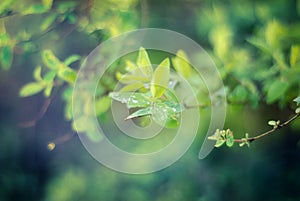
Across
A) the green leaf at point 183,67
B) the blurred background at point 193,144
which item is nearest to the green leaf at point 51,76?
the blurred background at point 193,144

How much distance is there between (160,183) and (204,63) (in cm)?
34

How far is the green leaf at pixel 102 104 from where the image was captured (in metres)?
0.86

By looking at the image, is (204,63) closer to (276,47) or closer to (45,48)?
(276,47)

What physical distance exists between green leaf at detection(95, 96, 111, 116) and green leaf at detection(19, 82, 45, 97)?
135 mm

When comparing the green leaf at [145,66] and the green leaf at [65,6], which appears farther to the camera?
the green leaf at [65,6]

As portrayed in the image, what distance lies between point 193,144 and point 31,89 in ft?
1.21

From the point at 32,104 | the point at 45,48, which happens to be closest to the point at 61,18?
the point at 45,48

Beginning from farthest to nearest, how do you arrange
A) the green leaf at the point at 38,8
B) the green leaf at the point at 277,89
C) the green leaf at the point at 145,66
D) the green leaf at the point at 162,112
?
the green leaf at the point at 38,8 → the green leaf at the point at 277,89 → the green leaf at the point at 145,66 → the green leaf at the point at 162,112

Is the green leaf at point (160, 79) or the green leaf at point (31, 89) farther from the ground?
the green leaf at point (31, 89)

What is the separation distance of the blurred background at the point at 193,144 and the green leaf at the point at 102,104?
0.12 meters

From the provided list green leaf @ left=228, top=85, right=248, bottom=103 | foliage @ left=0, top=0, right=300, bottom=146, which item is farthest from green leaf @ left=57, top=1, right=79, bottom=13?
green leaf @ left=228, top=85, right=248, bottom=103

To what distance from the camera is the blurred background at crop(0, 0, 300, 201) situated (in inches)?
33.0

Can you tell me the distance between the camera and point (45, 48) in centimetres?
95

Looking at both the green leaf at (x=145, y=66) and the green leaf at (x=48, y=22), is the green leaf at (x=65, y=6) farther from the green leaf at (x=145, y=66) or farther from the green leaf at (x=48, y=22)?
the green leaf at (x=145, y=66)
